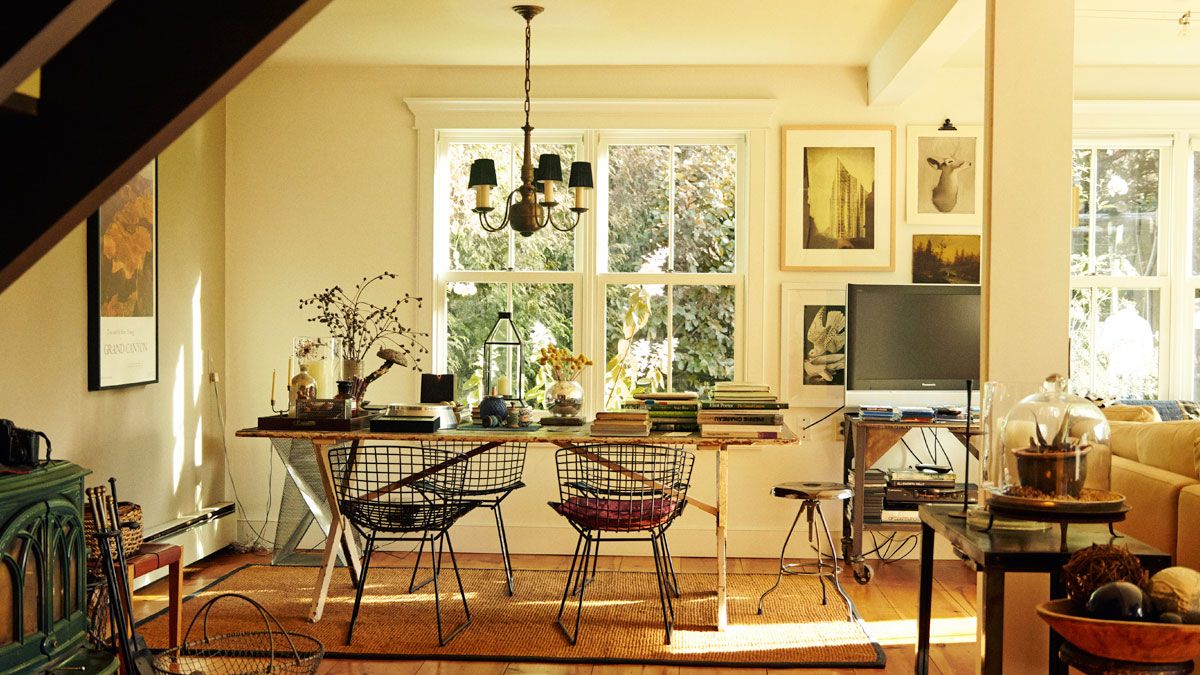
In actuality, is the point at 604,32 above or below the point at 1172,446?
above

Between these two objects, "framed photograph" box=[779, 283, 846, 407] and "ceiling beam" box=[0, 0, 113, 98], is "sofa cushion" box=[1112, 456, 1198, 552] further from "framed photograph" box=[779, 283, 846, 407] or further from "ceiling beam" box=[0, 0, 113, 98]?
"ceiling beam" box=[0, 0, 113, 98]

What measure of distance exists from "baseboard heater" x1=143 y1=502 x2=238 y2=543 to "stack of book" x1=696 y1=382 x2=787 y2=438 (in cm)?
280

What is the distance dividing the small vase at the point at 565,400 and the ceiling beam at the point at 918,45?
2235 mm

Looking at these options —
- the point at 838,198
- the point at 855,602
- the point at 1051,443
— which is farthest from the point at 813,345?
the point at 1051,443

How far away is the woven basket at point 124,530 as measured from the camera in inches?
148

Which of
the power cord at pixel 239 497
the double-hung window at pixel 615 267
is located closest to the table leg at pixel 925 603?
the double-hung window at pixel 615 267

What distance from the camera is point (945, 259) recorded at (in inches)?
238

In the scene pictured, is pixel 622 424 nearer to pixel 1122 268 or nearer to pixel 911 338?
pixel 911 338

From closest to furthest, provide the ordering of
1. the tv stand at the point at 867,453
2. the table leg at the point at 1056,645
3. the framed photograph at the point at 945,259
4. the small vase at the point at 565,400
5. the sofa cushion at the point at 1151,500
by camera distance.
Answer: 1. the table leg at the point at 1056,645
2. the sofa cushion at the point at 1151,500
3. the small vase at the point at 565,400
4. the tv stand at the point at 867,453
5. the framed photograph at the point at 945,259

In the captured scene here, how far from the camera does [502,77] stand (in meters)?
6.21

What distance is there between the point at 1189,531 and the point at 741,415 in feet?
5.83

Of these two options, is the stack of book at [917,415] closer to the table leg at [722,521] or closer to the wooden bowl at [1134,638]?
the table leg at [722,521]

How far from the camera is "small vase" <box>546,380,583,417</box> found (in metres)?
4.80

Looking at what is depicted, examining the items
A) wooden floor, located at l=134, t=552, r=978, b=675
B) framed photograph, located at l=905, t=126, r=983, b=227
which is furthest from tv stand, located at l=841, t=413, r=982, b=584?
framed photograph, located at l=905, t=126, r=983, b=227
